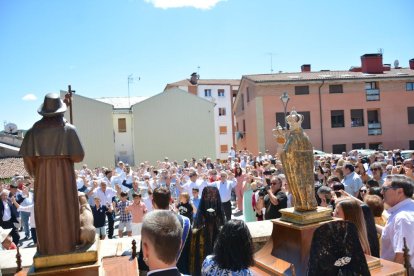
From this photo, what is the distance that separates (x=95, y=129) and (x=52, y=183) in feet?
99.4

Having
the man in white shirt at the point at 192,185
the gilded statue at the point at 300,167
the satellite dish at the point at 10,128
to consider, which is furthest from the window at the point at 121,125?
the gilded statue at the point at 300,167

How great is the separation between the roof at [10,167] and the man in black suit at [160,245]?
34.3 m

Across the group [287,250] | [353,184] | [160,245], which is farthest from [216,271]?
[353,184]

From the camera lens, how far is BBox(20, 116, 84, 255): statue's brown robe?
11.4ft

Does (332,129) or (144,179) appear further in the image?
(332,129)

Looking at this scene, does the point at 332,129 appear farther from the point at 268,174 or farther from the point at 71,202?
the point at 71,202

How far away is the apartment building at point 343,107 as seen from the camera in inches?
1220

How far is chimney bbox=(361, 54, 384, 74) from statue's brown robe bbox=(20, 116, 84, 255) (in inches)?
1391

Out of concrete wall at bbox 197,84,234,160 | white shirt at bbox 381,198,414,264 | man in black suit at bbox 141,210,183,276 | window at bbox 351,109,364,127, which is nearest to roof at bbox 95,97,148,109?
concrete wall at bbox 197,84,234,160

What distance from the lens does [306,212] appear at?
3.78 metres

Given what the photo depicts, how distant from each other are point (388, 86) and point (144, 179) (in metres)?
28.0

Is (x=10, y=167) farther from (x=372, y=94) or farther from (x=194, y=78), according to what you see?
(x=372, y=94)

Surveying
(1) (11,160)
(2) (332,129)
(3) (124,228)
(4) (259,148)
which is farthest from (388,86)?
(1) (11,160)

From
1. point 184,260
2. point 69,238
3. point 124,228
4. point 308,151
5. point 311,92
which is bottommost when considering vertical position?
point 124,228
